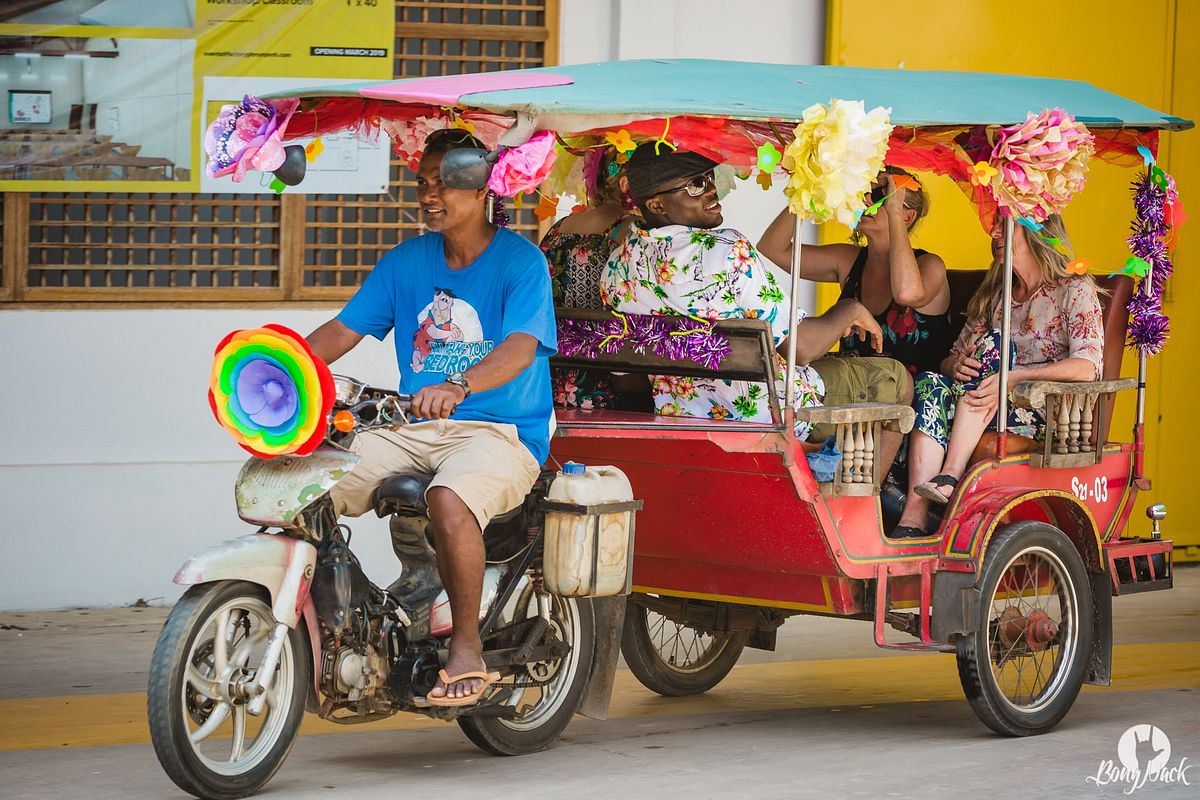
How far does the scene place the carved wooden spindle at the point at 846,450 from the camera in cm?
545

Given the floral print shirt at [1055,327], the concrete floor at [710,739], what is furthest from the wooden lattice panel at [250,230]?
the floral print shirt at [1055,327]

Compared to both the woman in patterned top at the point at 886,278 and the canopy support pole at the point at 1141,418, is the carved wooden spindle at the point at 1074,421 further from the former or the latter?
the woman in patterned top at the point at 886,278

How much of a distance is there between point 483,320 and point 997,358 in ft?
6.12

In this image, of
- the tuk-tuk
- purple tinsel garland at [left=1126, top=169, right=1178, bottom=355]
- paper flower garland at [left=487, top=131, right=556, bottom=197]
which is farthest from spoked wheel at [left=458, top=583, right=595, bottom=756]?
purple tinsel garland at [left=1126, top=169, right=1178, bottom=355]

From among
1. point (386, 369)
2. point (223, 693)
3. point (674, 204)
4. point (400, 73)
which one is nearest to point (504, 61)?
point (400, 73)

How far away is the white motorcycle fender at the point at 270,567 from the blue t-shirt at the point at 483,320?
28.6 inches

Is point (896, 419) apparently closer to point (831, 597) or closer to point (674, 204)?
point (831, 597)

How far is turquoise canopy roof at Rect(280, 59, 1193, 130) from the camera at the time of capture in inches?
188

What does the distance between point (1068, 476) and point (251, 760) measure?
3.00 metres

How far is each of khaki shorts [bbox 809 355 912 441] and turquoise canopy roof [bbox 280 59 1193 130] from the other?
0.87 meters

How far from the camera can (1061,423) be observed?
605 cm

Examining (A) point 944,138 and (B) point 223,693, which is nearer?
(B) point 223,693

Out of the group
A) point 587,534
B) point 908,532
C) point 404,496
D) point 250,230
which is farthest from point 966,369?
point 250,230

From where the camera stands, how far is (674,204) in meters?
5.58
